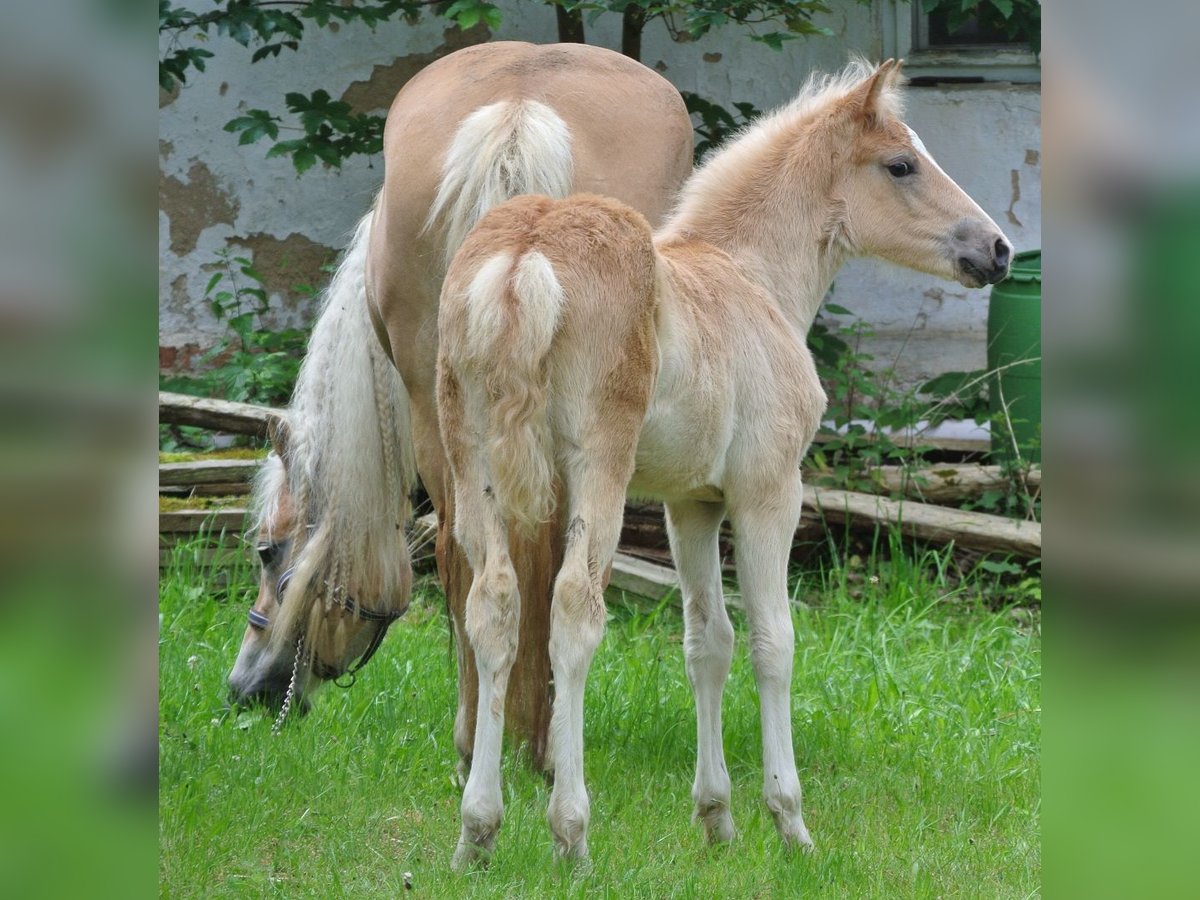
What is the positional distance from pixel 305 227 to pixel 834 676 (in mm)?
4309

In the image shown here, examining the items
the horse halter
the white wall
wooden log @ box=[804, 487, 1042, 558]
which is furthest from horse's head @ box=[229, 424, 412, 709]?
the white wall

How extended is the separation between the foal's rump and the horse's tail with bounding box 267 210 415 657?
1461 millimetres

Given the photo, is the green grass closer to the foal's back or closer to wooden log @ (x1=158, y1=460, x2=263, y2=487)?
wooden log @ (x1=158, y1=460, x2=263, y2=487)

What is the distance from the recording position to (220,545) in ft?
18.6

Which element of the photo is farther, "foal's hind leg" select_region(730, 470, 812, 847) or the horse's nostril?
the horse's nostril

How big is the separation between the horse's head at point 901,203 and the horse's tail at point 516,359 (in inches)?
45.4

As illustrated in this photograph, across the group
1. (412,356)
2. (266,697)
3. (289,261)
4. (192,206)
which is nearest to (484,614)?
(412,356)

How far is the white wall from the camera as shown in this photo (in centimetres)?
725

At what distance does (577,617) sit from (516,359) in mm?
537

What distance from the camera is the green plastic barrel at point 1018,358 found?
20.9ft
